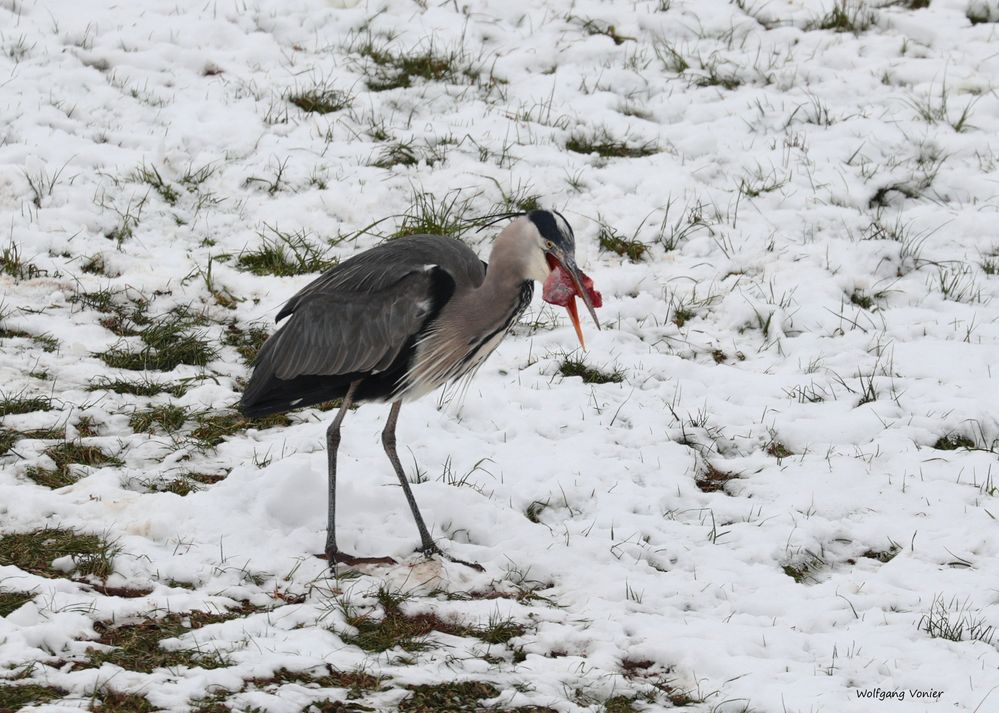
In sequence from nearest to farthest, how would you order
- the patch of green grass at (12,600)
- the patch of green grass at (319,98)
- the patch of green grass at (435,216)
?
the patch of green grass at (12,600)
the patch of green grass at (435,216)
the patch of green grass at (319,98)

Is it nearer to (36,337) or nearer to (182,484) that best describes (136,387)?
(36,337)

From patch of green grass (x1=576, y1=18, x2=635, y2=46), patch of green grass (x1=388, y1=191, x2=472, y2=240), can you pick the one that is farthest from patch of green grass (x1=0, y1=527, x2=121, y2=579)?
patch of green grass (x1=576, y1=18, x2=635, y2=46)

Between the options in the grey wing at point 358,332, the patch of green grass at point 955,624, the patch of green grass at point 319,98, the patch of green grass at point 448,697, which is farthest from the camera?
the patch of green grass at point 319,98

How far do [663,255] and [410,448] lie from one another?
2.42m

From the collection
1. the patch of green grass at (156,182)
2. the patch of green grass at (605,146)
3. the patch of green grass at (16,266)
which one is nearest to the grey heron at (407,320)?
the patch of green grass at (16,266)

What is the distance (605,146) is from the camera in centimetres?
795

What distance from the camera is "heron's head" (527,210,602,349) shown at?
4.55 metres

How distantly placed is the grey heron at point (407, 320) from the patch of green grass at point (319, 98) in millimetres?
3454

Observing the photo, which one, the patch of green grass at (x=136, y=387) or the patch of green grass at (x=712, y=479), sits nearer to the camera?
the patch of green grass at (x=712, y=479)

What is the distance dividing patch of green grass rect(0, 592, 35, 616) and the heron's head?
2.12 meters

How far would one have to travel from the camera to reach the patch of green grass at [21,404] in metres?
5.40

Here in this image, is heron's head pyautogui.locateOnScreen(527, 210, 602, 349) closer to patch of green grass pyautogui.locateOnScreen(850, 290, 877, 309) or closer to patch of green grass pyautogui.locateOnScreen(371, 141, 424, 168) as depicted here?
patch of green grass pyautogui.locateOnScreen(850, 290, 877, 309)

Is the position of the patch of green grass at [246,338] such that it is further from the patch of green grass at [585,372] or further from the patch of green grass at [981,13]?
the patch of green grass at [981,13]

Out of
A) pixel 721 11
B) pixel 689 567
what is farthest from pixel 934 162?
pixel 689 567
